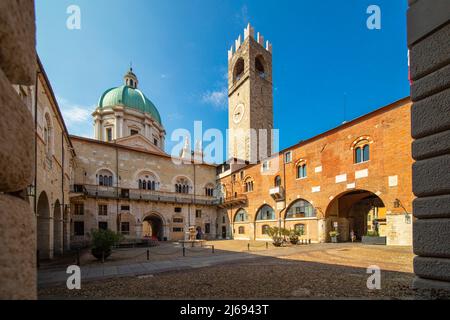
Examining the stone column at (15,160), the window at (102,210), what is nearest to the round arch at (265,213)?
the window at (102,210)

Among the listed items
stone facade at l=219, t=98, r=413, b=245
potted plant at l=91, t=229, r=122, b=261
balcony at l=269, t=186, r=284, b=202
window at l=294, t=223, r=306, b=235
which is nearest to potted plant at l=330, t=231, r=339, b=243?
stone facade at l=219, t=98, r=413, b=245

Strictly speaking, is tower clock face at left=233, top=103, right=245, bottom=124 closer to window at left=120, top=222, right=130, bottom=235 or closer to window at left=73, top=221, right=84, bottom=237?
window at left=120, top=222, right=130, bottom=235

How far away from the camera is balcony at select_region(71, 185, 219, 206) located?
91.0 ft

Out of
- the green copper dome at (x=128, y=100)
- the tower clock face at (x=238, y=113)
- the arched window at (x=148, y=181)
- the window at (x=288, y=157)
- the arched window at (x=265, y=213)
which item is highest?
the green copper dome at (x=128, y=100)

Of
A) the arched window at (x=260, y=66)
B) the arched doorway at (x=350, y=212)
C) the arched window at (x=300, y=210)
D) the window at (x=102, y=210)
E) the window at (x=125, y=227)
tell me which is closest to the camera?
the arched doorway at (x=350, y=212)

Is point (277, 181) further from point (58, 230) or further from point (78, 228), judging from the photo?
point (78, 228)

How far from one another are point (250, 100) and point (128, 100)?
23590 millimetres

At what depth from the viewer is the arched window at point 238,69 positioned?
48891 mm

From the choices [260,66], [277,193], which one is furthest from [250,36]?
[277,193]

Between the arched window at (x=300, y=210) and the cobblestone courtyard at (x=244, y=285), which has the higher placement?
the cobblestone courtyard at (x=244, y=285)

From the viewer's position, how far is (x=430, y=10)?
3637mm

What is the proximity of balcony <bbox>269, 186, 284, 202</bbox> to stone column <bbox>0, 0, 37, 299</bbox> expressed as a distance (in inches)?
1068

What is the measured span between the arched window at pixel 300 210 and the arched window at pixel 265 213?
278cm

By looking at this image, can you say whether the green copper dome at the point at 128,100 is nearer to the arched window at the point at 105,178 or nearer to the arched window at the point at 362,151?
the arched window at the point at 105,178
